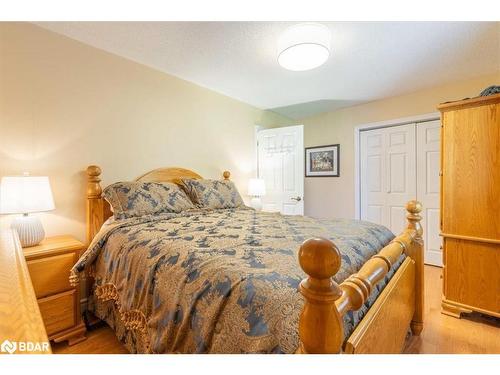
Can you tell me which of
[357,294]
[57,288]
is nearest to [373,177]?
[357,294]

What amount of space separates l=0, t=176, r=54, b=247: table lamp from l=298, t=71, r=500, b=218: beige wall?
11.4 ft

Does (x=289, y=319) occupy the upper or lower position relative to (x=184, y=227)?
lower

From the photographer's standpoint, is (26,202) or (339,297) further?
(26,202)

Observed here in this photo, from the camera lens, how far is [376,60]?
2.34m

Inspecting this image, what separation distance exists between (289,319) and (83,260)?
1.54 metres

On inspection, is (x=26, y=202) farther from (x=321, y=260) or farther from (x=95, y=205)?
(x=321, y=260)

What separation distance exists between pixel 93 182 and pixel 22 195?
52 cm

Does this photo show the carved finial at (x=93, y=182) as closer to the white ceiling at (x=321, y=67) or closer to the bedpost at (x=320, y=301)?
the white ceiling at (x=321, y=67)

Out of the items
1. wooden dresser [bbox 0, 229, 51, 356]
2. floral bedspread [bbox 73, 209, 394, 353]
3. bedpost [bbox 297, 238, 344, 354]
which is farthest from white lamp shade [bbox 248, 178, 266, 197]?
bedpost [bbox 297, 238, 344, 354]

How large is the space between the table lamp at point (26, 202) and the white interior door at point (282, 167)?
2.68 m

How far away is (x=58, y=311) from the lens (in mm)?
1674
